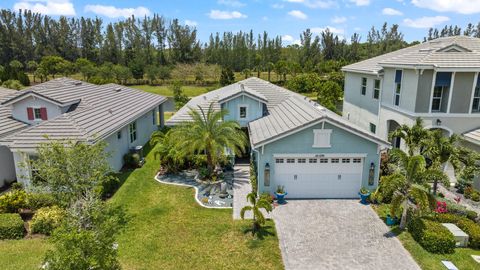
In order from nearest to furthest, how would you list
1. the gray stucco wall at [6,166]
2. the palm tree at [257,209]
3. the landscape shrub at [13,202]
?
the palm tree at [257,209] → the landscape shrub at [13,202] → the gray stucco wall at [6,166]

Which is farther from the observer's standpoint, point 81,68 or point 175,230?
point 81,68

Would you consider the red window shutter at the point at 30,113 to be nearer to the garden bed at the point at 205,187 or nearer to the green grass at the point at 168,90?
the garden bed at the point at 205,187

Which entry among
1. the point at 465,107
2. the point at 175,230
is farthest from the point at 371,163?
the point at 175,230

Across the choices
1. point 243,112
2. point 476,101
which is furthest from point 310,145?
point 476,101

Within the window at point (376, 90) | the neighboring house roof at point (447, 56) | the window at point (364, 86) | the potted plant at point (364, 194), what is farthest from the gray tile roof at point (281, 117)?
the window at point (364, 86)

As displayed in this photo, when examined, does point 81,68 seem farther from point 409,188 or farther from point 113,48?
point 409,188

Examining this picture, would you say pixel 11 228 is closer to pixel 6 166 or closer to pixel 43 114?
pixel 6 166

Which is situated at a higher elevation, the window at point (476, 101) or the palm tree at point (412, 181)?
the window at point (476, 101)
